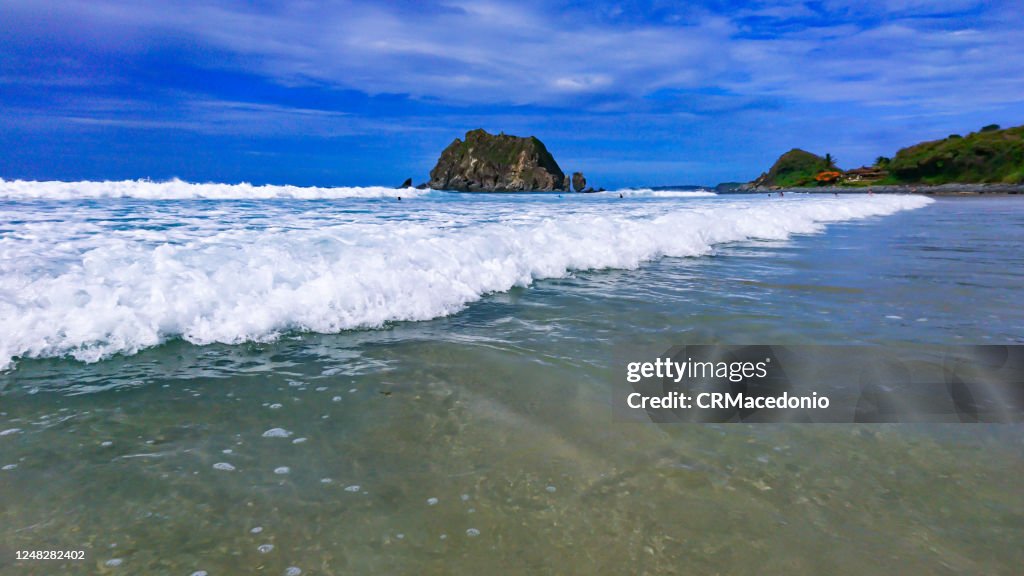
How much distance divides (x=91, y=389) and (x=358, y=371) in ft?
6.45

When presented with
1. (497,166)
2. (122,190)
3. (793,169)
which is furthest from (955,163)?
(122,190)

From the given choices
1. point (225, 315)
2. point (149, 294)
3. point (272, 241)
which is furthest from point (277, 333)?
point (272, 241)

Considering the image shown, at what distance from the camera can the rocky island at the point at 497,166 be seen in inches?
4929

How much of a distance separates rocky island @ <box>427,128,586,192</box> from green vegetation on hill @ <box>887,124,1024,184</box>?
71.4 meters

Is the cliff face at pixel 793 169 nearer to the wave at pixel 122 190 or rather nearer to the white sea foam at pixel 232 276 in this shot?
the wave at pixel 122 190

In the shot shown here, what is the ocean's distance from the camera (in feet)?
7.66

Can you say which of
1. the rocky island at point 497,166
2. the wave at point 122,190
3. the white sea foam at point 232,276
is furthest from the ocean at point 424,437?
the rocky island at point 497,166

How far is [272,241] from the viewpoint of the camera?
8812 mm

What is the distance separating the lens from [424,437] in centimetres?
335

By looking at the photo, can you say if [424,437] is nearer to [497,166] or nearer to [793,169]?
[497,166]

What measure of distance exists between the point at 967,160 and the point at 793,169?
223ft

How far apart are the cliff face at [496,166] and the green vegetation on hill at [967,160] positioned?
2808 inches

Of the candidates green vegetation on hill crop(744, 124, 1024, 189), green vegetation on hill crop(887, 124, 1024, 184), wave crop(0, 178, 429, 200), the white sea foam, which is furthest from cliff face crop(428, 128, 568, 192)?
the white sea foam

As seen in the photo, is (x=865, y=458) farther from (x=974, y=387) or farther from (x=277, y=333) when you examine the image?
(x=277, y=333)
